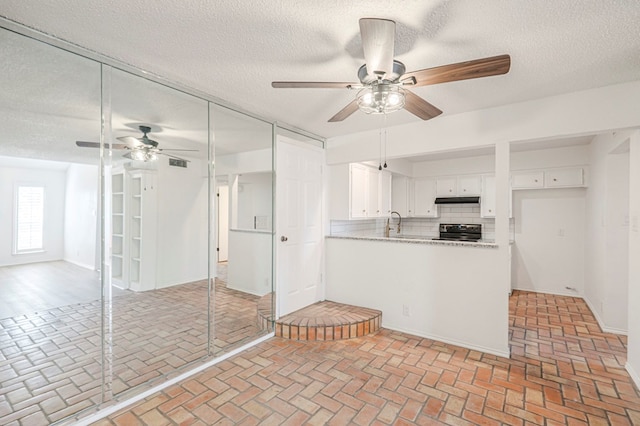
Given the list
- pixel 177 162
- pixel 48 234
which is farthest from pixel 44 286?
pixel 177 162

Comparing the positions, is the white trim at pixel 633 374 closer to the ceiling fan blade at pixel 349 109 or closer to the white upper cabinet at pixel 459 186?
the ceiling fan blade at pixel 349 109

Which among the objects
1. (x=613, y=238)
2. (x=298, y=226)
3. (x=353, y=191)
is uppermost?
(x=353, y=191)

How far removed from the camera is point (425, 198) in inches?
245

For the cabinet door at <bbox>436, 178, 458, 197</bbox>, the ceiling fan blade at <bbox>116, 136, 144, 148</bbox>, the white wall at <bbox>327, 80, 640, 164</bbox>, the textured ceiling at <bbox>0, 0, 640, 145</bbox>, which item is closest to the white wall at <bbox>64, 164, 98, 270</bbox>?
the ceiling fan blade at <bbox>116, 136, 144, 148</bbox>

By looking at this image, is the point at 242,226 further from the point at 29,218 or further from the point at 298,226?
the point at 29,218

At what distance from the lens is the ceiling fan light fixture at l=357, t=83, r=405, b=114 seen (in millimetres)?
1952

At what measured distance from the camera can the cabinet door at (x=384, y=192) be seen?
5184mm

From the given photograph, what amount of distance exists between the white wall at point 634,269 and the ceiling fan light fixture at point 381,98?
7.44 feet

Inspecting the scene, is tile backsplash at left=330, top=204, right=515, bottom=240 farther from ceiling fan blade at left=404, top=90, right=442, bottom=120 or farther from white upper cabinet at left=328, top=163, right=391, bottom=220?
ceiling fan blade at left=404, top=90, right=442, bottom=120

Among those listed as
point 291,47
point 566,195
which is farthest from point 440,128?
point 566,195

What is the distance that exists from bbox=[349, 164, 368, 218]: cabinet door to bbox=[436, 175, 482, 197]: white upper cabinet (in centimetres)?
215

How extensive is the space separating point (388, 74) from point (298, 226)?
2392mm

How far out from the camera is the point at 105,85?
7.31 feet

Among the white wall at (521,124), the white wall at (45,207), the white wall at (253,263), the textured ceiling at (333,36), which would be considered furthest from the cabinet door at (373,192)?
the white wall at (45,207)
